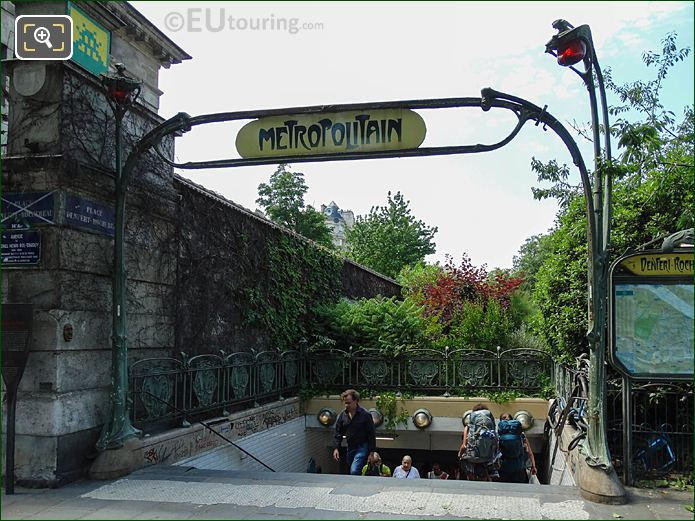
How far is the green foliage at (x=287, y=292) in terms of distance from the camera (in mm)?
11867

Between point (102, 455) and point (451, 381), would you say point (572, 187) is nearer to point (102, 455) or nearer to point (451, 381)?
point (451, 381)

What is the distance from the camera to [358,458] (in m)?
8.28

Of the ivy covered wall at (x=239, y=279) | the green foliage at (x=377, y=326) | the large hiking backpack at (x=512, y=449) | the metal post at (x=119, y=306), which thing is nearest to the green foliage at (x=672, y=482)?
the large hiking backpack at (x=512, y=449)

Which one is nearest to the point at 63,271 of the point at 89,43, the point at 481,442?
the point at 481,442

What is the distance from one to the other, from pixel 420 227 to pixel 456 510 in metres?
42.6

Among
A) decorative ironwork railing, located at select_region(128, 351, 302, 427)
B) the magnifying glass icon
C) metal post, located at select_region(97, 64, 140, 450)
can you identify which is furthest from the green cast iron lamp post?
the magnifying glass icon

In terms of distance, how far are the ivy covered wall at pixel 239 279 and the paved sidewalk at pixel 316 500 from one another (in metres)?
3.14

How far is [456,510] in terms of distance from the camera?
5.35 metres

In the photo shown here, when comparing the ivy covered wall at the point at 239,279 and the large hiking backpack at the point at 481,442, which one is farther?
the ivy covered wall at the point at 239,279

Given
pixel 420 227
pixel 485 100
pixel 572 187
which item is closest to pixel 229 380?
pixel 485 100

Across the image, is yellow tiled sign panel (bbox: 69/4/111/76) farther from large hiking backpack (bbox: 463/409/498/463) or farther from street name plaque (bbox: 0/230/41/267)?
large hiking backpack (bbox: 463/409/498/463)

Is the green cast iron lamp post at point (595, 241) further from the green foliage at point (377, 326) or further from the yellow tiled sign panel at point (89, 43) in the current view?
the yellow tiled sign panel at point (89, 43)

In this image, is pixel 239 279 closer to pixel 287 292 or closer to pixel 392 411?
pixel 287 292

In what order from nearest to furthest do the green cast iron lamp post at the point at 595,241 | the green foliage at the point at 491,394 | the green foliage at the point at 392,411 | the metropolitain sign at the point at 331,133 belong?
the green cast iron lamp post at the point at 595,241 → the metropolitain sign at the point at 331,133 → the green foliage at the point at 491,394 → the green foliage at the point at 392,411
